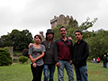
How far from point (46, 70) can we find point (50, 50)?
0.64m

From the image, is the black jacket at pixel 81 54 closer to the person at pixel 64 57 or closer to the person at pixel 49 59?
the person at pixel 64 57

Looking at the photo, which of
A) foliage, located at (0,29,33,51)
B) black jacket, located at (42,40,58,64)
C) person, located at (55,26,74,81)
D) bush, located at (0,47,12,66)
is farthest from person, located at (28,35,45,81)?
foliage, located at (0,29,33,51)

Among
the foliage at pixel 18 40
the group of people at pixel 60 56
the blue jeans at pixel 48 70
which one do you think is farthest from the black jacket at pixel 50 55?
the foliage at pixel 18 40

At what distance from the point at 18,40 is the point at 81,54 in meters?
54.2

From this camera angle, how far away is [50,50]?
4.30m

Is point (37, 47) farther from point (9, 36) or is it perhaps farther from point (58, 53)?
point (9, 36)

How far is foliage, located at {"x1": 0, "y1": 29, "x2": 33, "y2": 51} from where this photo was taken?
180 feet

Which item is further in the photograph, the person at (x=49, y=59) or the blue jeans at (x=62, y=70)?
the person at (x=49, y=59)

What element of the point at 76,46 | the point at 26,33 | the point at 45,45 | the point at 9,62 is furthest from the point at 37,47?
the point at 26,33

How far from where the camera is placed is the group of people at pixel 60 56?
→ 3.89m

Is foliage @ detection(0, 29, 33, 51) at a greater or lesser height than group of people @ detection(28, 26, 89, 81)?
greater

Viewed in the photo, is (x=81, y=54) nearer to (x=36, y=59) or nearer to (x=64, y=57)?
(x=64, y=57)

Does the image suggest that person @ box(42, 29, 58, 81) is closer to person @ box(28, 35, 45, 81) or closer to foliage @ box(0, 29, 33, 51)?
person @ box(28, 35, 45, 81)

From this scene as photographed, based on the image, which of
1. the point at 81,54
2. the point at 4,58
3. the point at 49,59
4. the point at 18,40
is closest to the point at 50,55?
the point at 49,59
